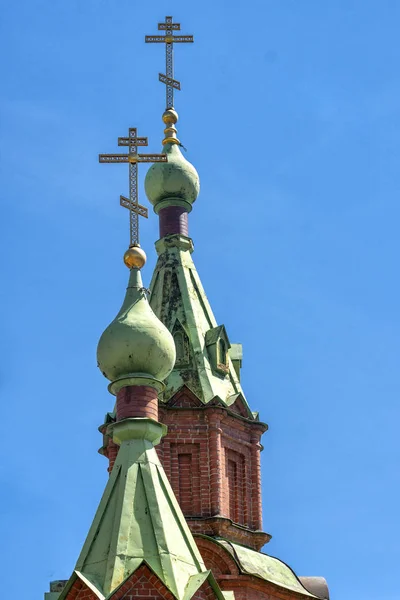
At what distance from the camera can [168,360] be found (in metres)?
24.2

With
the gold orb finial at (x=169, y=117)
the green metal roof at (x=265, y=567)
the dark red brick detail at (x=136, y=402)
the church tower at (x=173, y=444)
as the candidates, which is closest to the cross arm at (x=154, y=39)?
the church tower at (x=173, y=444)

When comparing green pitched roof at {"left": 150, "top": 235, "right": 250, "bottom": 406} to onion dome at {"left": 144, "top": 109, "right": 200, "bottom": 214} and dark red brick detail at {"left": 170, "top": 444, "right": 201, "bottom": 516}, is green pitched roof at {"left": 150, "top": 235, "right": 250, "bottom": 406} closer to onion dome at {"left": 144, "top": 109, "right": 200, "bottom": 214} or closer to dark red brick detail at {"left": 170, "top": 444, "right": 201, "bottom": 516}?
onion dome at {"left": 144, "top": 109, "right": 200, "bottom": 214}

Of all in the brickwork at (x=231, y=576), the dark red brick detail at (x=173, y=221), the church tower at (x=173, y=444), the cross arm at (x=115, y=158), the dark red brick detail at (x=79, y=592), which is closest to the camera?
the dark red brick detail at (x=79, y=592)

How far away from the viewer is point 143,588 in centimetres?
2156

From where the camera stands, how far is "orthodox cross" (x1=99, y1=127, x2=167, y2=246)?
25.4 meters

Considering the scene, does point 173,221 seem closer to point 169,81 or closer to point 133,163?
point 169,81

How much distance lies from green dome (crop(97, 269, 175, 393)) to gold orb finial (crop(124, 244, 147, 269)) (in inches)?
50.6

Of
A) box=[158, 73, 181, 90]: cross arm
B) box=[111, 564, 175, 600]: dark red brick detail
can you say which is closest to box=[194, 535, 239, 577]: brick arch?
box=[111, 564, 175, 600]: dark red brick detail

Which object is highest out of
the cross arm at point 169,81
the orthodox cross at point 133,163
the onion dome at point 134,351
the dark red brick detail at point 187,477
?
the cross arm at point 169,81

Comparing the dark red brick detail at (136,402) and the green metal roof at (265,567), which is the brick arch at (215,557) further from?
the dark red brick detail at (136,402)

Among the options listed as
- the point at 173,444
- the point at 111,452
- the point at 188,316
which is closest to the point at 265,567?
the point at 173,444

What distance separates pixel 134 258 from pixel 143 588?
19.8 ft

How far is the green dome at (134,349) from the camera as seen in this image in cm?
2386

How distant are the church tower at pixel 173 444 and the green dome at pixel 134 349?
0.05ft
